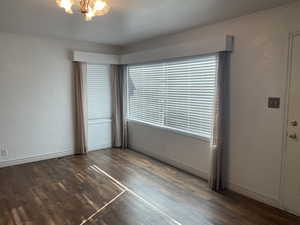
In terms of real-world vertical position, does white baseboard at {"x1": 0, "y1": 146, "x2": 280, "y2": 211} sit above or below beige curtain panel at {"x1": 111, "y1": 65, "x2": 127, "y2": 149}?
below

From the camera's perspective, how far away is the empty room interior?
2.61 m

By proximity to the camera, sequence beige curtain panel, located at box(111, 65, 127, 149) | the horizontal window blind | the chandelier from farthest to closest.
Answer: beige curtain panel, located at box(111, 65, 127, 149) → the horizontal window blind → the chandelier

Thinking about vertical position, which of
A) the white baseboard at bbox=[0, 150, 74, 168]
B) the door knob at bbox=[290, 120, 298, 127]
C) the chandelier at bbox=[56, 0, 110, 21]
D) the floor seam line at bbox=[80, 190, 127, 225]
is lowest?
the floor seam line at bbox=[80, 190, 127, 225]

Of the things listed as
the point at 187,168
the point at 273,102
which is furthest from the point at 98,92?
the point at 273,102

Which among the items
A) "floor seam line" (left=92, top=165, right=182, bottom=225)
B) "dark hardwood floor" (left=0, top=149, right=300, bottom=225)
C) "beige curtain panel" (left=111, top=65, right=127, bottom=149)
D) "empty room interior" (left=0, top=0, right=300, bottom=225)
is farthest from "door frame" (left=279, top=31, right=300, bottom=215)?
"beige curtain panel" (left=111, top=65, right=127, bottom=149)

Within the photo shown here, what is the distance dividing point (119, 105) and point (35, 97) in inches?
71.6

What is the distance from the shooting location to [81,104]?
4789 millimetres

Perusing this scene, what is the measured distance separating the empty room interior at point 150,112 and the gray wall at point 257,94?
13 mm

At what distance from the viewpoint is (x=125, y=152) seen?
5062mm

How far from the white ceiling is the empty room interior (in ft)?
0.08

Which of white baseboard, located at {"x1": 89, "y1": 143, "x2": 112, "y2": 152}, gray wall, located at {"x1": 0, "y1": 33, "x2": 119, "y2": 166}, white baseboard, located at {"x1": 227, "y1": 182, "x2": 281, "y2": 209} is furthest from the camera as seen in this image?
white baseboard, located at {"x1": 89, "y1": 143, "x2": 112, "y2": 152}

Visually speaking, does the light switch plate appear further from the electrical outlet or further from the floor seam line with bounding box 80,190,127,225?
the electrical outlet

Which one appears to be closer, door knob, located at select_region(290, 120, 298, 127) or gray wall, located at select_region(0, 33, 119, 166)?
door knob, located at select_region(290, 120, 298, 127)

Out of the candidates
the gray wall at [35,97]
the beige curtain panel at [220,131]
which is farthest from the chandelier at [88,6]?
the gray wall at [35,97]
